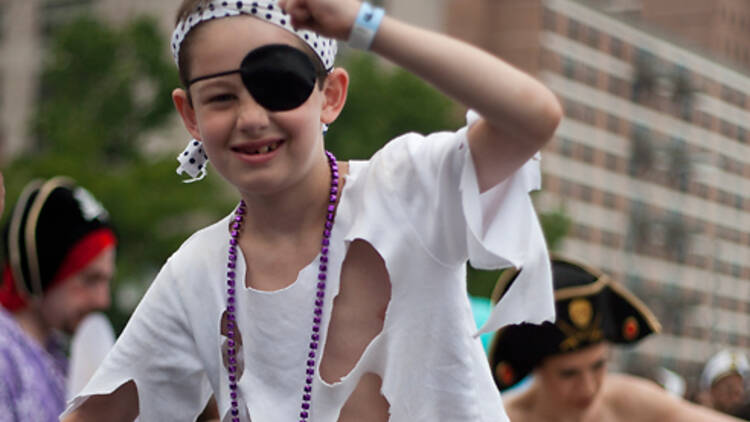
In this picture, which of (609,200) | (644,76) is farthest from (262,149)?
(644,76)

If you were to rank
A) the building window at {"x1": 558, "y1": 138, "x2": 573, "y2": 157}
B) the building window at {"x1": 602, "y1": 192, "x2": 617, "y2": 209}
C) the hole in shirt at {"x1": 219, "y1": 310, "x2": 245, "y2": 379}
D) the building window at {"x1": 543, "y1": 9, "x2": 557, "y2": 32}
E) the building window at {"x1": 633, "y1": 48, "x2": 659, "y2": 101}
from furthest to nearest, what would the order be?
the building window at {"x1": 633, "y1": 48, "x2": 659, "y2": 101} < the building window at {"x1": 602, "y1": 192, "x2": 617, "y2": 209} < the building window at {"x1": 543, "y1": 9, "x2": 557, "y2": 32} < the building window at {"x1": 558, "y1": 138, "x2": 573, "y2": 157} < the hole in shirt at {"x1": 219, "y1": 310, "x2": 245, "y2": 379}

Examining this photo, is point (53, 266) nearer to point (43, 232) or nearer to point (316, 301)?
point (43, 232)

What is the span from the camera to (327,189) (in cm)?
317

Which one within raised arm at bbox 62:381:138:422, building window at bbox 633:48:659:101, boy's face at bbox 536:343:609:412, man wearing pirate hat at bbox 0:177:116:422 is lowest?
building window at bbox 633:48:659:101

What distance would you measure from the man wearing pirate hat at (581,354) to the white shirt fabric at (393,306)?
9.63 ft

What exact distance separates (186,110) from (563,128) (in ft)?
212

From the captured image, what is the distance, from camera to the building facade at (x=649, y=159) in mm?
67812

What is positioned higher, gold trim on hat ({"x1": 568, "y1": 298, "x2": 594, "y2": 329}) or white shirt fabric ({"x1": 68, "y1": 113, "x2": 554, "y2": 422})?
white shirt fabric ({"x1": 68, "y1": 113, "x2": 554, "y2": 422})

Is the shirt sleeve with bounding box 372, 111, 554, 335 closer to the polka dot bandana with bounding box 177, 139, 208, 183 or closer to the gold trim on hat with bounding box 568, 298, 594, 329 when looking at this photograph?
the polka dot bandana with bounding box 177, 139, 208, 183

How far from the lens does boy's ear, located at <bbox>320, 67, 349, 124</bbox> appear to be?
311 centimetres

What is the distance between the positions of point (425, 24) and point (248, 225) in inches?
2023

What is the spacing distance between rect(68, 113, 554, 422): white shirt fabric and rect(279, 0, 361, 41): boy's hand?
16.2 inches

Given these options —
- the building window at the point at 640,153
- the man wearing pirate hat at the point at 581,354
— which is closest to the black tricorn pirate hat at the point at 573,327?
the man wearing pirate hat at the point at 581,354

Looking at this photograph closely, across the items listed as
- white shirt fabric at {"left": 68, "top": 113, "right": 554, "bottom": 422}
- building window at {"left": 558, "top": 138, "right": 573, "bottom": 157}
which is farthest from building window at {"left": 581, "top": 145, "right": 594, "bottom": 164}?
white shirt fabric at {"left": 68, "top": 113, "right": 554, "bottom": 422}
